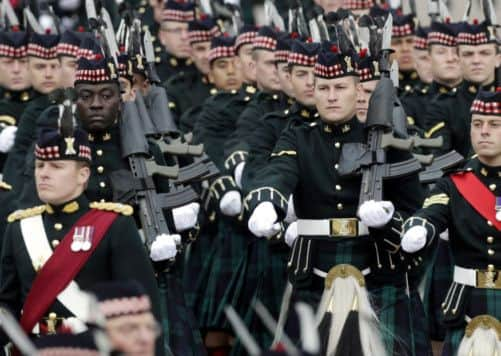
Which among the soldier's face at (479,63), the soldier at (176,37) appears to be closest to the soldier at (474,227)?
the soldier's face at (479,63)

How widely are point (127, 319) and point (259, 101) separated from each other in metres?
7.06

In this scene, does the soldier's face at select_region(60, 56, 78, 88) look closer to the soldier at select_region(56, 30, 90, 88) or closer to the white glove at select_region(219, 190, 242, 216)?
the soldier at select_region(56, 30, 90, 88)

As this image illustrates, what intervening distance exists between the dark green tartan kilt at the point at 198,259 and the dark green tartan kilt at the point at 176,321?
1988 millimetres

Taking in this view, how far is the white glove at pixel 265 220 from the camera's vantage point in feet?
43.9

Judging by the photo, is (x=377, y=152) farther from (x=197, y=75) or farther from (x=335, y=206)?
(x=197, y=75)

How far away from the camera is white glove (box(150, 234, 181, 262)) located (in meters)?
13.7

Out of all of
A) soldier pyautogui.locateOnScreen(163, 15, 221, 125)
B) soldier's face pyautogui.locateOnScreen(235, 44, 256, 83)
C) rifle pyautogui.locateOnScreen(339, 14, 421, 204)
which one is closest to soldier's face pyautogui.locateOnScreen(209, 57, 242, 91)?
soldier's face pyautogui.locateOnScreen(235, 44, 256, 83)

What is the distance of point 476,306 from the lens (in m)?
13.4

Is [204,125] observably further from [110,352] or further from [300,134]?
[110,352]

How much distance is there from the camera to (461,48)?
54.9 ft

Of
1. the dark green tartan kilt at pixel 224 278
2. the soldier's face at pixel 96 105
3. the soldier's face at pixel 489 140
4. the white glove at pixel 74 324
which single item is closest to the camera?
the white glove at pixel 74 324

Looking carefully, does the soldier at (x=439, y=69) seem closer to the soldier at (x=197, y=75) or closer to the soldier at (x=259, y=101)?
the soldier at (x=259, y=101)

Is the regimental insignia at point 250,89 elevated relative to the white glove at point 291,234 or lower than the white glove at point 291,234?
elevated

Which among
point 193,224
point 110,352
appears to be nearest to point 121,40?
point 193,224
